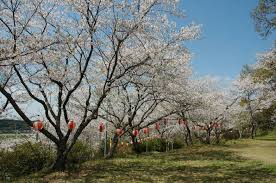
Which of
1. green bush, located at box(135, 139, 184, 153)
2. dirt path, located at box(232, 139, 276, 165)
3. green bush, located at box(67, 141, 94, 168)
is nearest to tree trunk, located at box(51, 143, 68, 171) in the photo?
green bush, located at box(67, 141, 94, 168)

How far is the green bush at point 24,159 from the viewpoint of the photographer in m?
13.3

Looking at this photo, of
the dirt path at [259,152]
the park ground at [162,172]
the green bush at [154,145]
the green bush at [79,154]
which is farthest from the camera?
the green bush at [154,145]

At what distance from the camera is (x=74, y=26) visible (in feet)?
41.8

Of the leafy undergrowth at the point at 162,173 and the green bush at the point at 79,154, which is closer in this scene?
the leafy undergrowth at the point at 162,173

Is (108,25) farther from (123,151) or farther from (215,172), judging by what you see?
(123,151)

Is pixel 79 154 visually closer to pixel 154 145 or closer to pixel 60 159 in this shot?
pixel 60 159

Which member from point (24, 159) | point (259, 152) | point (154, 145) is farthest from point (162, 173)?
point (259, 152)

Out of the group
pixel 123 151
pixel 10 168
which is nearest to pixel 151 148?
pixel 123 151

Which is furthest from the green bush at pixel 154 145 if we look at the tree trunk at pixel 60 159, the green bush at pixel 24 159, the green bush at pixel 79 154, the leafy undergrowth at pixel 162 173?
the tree trunk at pixel 60 159

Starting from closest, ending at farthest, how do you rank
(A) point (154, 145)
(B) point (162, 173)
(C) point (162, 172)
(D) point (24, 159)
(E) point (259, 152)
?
(B) point (162, 173)
(C) point (162, 172)
(D) point (24, 159)
(E) point (259, 152)
(A) point (154, 145)

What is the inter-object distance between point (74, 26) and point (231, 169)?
26.1ft

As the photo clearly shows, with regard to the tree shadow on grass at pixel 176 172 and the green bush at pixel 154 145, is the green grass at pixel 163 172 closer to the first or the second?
the tree shadow on grass at pixel 176 172

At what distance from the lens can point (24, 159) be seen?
1389 cm

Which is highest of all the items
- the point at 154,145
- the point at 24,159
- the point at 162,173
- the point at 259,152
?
the point at 154,145
